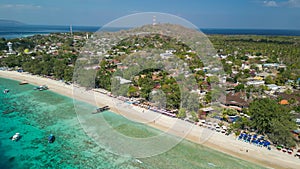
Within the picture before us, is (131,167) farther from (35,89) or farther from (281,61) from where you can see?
(281,61)

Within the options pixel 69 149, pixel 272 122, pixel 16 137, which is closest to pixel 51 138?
pixel 69 149

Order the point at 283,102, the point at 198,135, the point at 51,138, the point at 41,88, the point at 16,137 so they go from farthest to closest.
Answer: the point at 41,88
the point at 283,102
the point at 198,135
the point at 16,137
the point at 51,138

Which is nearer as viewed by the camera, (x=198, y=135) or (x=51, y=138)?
(x=51, y=138)

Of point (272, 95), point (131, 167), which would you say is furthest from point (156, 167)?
point (272, 95)

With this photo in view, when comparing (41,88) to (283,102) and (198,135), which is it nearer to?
(198,135)

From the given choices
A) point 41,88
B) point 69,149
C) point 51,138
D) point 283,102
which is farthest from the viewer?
point 41,88

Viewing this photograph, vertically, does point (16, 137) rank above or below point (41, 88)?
below

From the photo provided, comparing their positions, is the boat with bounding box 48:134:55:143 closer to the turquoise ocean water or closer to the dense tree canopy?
the turquoise ocean water

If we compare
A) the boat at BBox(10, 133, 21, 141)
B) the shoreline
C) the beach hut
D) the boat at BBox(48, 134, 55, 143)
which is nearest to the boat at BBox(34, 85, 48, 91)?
the shoreline
